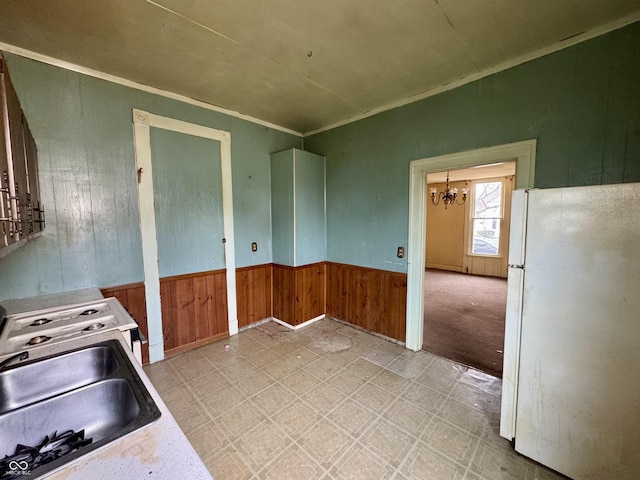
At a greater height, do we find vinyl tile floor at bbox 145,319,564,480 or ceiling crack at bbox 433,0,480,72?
ceiling crack at bbox 433,0,480,72

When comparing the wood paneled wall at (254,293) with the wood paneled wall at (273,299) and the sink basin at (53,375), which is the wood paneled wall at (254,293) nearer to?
the wood paneled wall at (273,299)

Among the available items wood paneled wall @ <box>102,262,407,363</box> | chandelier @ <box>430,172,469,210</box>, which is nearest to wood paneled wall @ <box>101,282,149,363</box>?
wood paneled wall @ <box>102,262,407,363</box>

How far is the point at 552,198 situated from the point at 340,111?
2294 millimetres

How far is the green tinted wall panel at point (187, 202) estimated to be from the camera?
254 cm

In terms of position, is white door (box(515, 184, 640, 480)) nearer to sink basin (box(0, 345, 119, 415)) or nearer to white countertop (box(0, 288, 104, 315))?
sink basin (box(0, 345, 119, 415))

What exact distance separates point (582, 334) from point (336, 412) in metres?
1.57

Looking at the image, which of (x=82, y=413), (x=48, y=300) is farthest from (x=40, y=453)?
(x=48, y=300)

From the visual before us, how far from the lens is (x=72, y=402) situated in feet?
3.13

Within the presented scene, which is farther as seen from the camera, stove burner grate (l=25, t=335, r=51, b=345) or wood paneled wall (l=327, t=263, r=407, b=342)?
wood paneled wall (l=327, t=263, r=407, b=342)

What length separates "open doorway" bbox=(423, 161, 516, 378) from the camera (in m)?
3.13

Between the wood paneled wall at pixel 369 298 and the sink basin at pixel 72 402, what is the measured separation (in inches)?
96.1

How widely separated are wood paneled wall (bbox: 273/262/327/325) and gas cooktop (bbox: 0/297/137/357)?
184 centimetres

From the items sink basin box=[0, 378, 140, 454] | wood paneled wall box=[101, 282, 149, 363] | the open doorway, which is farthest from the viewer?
the open doorway

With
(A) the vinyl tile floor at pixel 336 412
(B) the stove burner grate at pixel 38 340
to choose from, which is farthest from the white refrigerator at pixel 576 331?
(B) the stove burner grate at pixel 38 340
